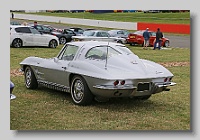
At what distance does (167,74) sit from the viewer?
8.02 metres

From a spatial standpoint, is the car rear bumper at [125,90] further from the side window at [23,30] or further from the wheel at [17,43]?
the side window at [23,30]

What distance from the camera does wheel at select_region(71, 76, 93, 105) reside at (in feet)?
25.6


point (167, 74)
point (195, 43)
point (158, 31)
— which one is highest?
point (158, 31)

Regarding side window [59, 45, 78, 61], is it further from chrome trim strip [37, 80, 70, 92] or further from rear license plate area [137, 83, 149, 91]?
rear license plate area [137, 83, 149, 91]

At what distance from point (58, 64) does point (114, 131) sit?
8.85 ft

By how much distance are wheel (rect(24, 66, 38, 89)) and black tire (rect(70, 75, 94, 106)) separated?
166 centimetres

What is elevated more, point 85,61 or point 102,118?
point 85,61

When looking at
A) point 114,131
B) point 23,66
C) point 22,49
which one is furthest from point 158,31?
point 114,131

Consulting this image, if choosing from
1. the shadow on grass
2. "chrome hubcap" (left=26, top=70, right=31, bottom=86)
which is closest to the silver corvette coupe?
the shadow on grass

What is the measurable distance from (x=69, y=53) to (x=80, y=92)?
106 centimetres

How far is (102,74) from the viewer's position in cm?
750

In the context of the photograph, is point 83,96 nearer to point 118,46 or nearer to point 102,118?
point 102,118

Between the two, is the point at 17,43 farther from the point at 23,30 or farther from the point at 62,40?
the point at 62,40

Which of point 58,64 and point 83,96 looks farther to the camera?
point 58,64
